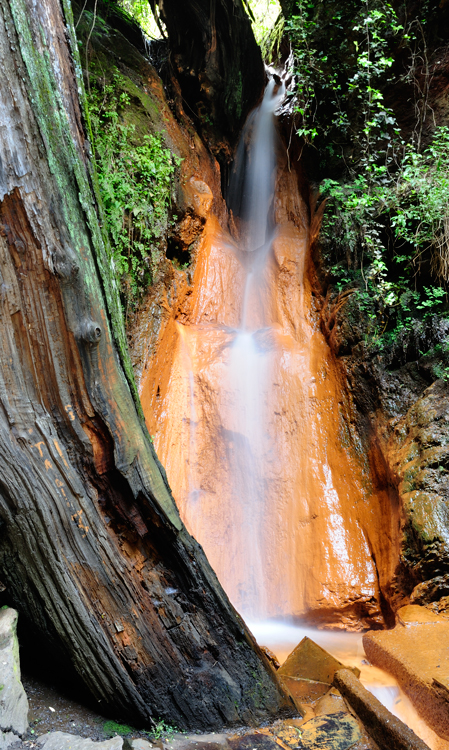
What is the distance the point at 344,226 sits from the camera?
718cm

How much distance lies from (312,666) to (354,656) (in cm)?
110

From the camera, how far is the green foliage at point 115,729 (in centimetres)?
213

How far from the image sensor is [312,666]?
3449 millimetres

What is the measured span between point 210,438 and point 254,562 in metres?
1.63

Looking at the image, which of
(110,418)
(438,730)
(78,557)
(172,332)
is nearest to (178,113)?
(172,332)

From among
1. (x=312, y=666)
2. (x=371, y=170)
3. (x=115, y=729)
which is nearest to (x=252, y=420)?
(x=312, y=666)

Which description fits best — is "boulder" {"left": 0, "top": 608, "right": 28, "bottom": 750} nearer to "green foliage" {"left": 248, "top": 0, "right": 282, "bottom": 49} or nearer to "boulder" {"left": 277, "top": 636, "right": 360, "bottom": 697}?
"boulder" {"left": 277, "top": 636, "right": 360, "bottom": 697}

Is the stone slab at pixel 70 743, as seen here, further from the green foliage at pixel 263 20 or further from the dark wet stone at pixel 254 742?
the green foliage at pixel 263 20

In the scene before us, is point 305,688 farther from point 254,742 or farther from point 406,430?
point 406,430

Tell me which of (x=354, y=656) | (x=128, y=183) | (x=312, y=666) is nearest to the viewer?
(x=312, y=666)

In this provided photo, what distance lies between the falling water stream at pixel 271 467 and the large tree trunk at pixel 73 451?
8.20ft

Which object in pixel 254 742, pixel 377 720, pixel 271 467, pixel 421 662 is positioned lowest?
pixel 421 662

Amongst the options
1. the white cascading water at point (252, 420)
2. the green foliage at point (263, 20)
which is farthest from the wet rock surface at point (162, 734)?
the green foliage at point (263, 20)

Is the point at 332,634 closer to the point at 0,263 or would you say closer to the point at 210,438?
the point at 210,438
